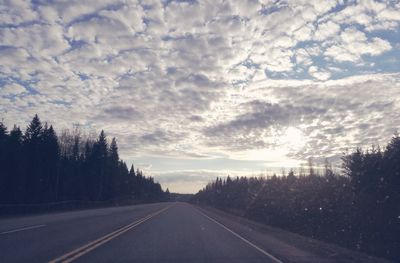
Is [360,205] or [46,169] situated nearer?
[360,205]

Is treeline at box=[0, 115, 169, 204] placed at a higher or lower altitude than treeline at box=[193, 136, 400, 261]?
higher

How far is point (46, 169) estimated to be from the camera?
69875mm

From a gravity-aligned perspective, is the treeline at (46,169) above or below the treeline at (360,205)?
above

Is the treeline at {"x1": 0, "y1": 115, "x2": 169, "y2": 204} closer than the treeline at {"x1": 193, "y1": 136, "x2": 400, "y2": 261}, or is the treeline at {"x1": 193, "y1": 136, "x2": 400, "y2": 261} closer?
the treeline at {"x1": 193, "y1": 136, "x2": 400, "y2": 261}

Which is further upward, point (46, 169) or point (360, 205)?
point (46, 169)

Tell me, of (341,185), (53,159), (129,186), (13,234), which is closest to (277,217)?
(341,185)

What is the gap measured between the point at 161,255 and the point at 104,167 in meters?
93.2

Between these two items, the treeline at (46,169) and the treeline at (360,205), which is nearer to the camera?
the treeline at (360,205)

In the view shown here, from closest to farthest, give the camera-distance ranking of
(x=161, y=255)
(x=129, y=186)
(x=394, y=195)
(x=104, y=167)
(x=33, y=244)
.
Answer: (x=161, y=255) < (x=33, y=244) < (x=394, y=195) < (x=104, y=167) < (x=129, y=186)

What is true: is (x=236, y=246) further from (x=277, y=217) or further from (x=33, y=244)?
(x=277, y=217)

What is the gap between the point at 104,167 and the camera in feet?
341

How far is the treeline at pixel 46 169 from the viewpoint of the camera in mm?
60844

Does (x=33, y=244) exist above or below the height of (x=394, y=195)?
below

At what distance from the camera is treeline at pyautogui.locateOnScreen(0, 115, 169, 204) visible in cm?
6084
